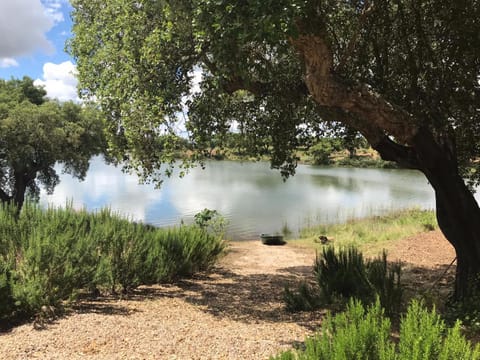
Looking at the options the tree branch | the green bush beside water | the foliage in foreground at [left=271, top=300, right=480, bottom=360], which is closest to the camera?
the foliage in foreground at [left=271, top=300, right=480, bottom=360]

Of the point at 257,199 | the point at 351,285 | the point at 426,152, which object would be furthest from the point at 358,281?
the point at 257,199

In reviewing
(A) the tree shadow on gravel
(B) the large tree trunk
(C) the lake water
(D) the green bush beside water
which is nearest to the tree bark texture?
(B) the large tree trunk

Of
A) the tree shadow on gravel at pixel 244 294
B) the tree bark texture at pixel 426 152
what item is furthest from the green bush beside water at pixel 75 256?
the tree bark texture at pixel 426 152

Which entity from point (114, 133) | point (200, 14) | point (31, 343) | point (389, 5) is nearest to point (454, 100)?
point (389, 5)

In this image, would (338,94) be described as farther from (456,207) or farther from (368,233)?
(368,233)

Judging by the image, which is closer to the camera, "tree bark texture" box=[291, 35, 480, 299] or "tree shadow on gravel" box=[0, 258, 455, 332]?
"tree bark texture" box=[291, 35, 480, 299]

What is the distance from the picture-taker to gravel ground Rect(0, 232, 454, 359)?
12.6ft

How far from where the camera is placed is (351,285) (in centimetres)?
573

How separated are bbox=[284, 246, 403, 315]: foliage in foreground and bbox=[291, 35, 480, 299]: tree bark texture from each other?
1037mm

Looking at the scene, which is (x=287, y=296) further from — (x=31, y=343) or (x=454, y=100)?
(x=454, y=100)

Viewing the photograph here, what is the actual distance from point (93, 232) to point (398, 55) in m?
5.44

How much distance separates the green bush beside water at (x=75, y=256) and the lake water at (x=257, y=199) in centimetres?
1016

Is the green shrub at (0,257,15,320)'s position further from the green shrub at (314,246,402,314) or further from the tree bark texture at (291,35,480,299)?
the tree bark texture at (291,35,480,299)

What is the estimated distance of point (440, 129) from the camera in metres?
6.09
